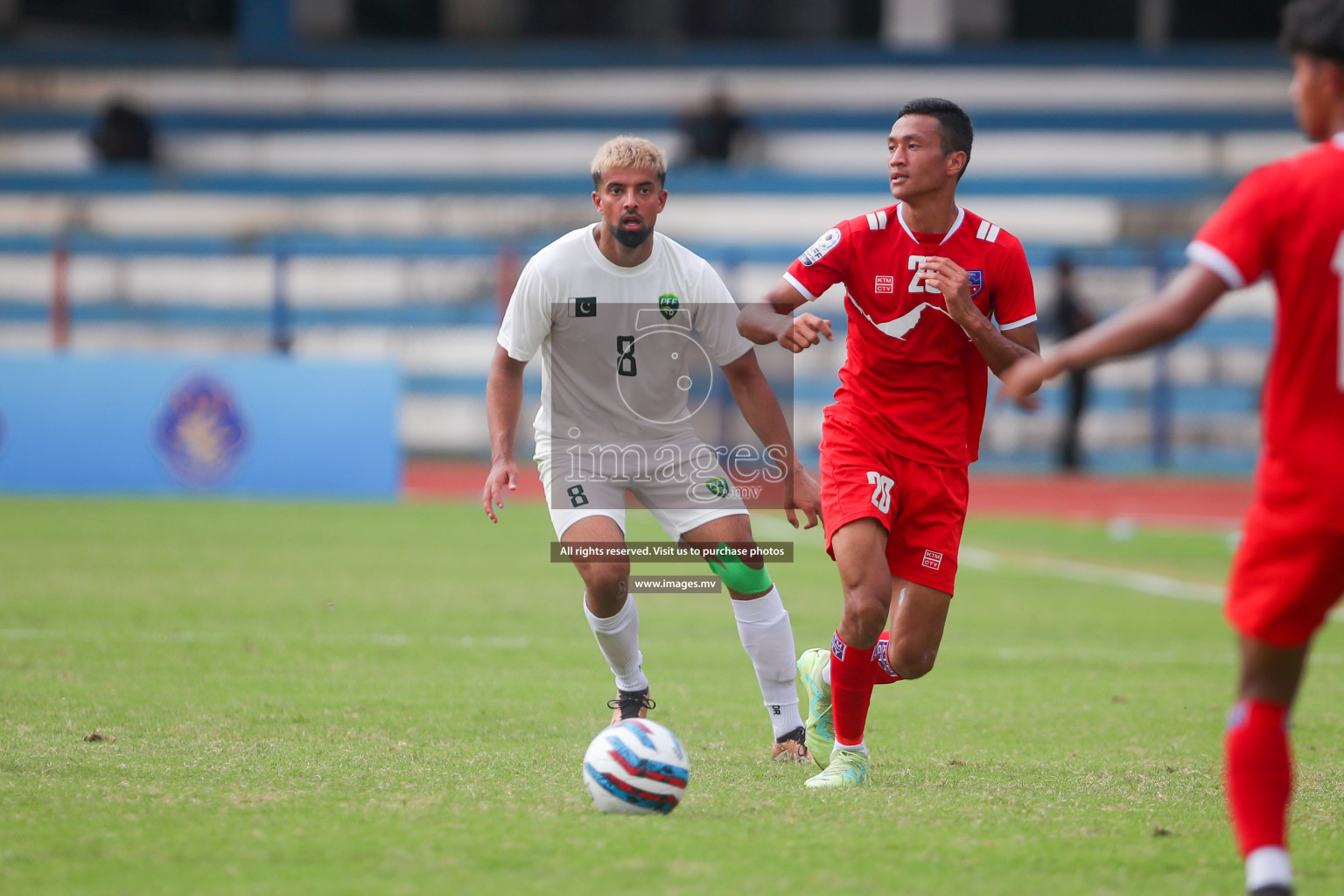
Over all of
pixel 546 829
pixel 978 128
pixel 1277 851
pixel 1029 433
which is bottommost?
pixel 1029 433

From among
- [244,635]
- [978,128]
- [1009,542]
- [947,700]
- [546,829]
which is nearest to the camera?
[546,829]

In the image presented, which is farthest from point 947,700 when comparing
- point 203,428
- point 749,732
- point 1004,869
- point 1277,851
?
point 203,428

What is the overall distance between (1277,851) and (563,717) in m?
3.30

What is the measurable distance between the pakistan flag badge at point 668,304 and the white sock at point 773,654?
117 centimetres

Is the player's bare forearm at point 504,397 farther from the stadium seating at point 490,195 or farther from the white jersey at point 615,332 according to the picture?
the stadium seating at point 490,195

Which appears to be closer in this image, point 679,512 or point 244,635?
point 679,512

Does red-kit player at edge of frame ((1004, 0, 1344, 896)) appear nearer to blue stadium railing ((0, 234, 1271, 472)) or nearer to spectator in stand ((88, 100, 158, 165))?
blue stadium railing ((0, 234, 1271, 472))

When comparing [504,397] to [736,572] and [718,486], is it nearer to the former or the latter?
[718,486]

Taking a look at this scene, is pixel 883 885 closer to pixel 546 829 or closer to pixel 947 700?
pixel 546 829

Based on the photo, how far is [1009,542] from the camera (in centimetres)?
1404

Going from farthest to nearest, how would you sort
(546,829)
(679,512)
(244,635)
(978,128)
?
(978,128)
(244,635)
(679,512)
(546,829)

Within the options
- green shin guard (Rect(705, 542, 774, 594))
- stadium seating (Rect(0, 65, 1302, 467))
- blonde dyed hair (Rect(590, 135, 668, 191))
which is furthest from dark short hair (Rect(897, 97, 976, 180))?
stadium seating (Rect(0, 65, 1302, 467))

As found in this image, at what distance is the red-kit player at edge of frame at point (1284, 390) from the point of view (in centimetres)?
342

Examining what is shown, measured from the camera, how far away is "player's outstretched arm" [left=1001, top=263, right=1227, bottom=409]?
3482mm
